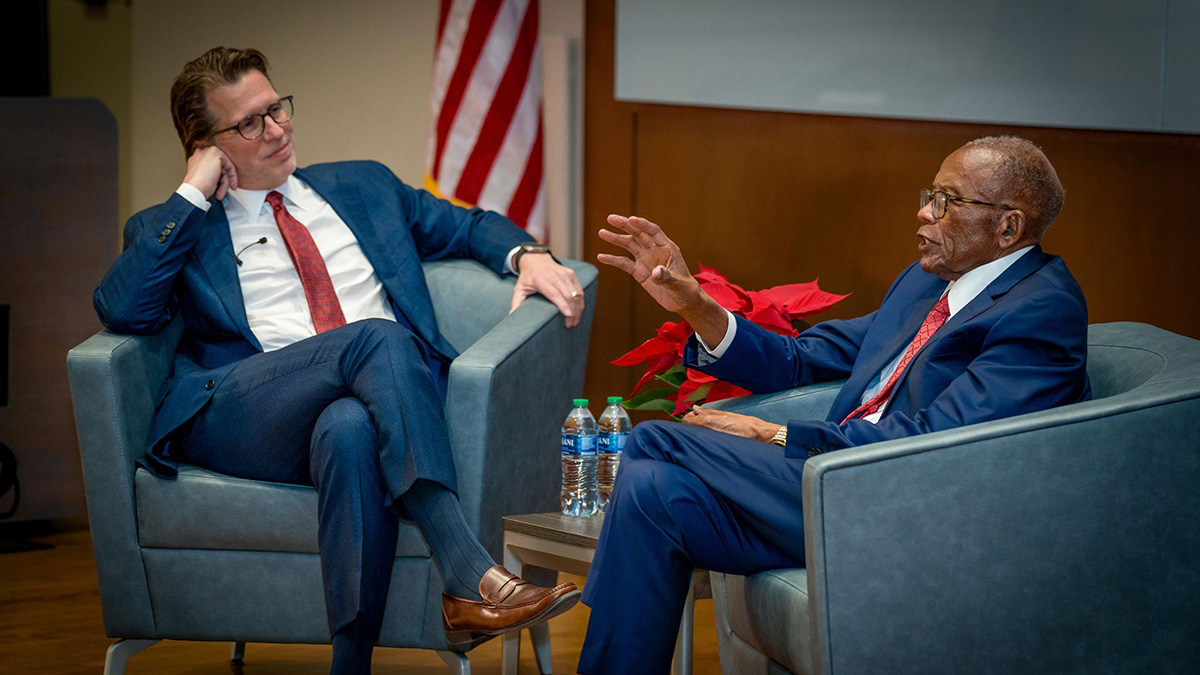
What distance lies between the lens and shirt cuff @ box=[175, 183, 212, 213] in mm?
2598

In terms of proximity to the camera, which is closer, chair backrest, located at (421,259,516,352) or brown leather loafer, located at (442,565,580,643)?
brown leather loafer, located at (442,565,580,643)

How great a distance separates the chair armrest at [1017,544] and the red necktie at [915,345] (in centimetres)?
43

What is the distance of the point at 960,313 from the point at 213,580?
1494 mm

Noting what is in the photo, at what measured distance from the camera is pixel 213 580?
94.2 inches

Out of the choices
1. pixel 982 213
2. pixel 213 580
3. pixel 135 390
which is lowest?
pixel 213 580

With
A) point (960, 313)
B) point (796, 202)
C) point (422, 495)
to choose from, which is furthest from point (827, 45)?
point (422, 495)

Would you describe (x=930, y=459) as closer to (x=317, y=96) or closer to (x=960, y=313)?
(x=960, y=313)

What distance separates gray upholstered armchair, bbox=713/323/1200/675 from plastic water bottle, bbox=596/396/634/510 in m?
0.86

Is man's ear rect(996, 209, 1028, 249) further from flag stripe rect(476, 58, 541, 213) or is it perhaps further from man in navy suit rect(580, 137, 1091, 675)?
flag stripe rect(476, 58, 541, 213)

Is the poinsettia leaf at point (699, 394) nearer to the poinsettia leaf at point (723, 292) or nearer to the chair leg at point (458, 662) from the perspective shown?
the poinsettia leaf at point (723, 292)

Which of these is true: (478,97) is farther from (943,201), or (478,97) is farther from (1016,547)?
(1016,547)

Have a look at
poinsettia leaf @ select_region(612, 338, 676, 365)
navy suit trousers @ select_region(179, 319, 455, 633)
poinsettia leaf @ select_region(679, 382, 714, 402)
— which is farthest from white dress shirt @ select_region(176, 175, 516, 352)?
poinsettia leaf @ select_region(679, 382, 714, 402)

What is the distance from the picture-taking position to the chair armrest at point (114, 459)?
7.75 ft

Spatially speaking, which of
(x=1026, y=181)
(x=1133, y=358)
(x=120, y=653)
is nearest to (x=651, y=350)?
(x=1026, y=181)
